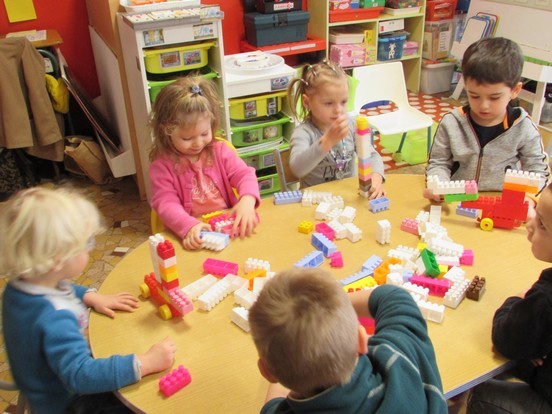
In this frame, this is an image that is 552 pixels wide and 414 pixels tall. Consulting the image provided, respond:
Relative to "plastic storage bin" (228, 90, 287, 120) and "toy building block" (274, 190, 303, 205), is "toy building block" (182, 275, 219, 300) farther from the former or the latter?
"plastic storage bin" (228, 90, 287, 120)

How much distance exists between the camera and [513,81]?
6.17ft

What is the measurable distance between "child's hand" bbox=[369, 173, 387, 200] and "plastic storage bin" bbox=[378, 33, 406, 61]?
3.30 meters

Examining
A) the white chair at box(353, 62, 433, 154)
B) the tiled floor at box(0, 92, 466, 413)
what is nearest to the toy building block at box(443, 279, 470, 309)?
the tiled floor at box(0, 92, 466, 413)

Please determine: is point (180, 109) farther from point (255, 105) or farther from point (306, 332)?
point (255, 105)

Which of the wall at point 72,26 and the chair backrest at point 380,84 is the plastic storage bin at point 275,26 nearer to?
the wall at point 72,26

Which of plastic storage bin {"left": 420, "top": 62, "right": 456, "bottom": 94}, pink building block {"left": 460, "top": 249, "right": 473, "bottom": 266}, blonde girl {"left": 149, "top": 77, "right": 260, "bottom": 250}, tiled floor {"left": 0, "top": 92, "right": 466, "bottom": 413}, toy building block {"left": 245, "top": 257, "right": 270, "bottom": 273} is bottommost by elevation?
tiled floor {"left": 0, "top": 92, "right": 466, "bottom": 413}

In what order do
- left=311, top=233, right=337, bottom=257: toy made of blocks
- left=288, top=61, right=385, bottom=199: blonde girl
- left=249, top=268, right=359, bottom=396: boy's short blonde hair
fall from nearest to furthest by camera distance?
1. left=249, top=268, right=359, bottom=396: boy's short blonde hair
2. left=311, top=233, right=337, bottom=257: toy made of blocks
3. left=288, top=61, right=385, bottom=199: blonde girl

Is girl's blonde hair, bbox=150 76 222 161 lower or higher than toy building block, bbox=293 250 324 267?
higher

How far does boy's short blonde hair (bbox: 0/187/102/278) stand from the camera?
1.13 m

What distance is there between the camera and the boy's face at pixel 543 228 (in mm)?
1162

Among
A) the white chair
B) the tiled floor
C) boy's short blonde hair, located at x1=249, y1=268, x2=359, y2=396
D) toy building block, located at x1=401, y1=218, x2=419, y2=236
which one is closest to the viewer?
boy's short blonde hair, located at x1=249, y1=268, x2=359, y2=396

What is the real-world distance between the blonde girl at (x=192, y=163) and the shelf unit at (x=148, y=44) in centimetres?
83

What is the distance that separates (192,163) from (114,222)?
149cm

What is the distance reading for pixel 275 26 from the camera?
398cm
